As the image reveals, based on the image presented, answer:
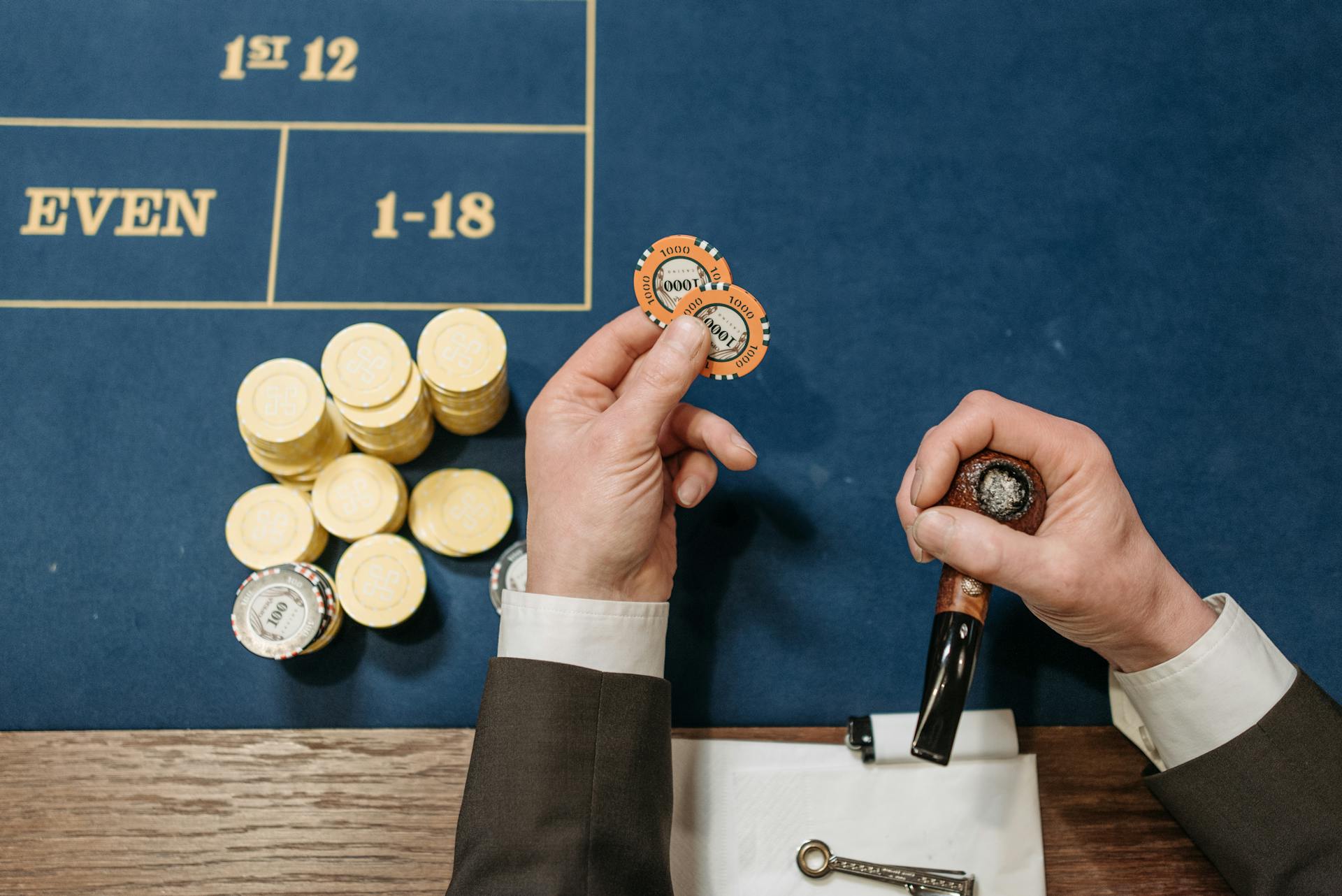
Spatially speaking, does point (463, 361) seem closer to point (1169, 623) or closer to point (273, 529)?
point (273, 529)

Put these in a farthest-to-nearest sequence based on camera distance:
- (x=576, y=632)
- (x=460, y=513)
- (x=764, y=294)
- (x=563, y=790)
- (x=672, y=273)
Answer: (x=764, y=294) → (x=460, y=513) → (x=672, y=273) → (x=576, y=632) → (x=563, y=790)

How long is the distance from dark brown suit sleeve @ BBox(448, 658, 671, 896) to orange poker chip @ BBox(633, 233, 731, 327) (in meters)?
0.59

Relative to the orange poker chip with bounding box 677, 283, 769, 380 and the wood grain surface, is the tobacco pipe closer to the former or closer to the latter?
the orange poker chip with bounding box 677, 283, 769, 380

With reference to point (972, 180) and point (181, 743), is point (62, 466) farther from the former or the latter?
point (972, 180)

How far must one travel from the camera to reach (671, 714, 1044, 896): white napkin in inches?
59.9

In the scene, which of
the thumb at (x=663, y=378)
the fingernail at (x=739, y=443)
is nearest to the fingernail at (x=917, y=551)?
the fingernail at (x=739, y=443)

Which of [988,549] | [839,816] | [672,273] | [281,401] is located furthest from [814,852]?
[281,401]

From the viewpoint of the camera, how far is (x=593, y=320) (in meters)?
1.88

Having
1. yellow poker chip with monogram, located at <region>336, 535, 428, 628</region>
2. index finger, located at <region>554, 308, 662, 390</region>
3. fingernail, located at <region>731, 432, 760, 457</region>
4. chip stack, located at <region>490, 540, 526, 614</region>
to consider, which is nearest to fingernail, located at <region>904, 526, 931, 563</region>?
fingernail, located at <region>731, 432, 760, 457</region>

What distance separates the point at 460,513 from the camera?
171 centimetres

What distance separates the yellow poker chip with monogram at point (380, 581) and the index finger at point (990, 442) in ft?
2.95

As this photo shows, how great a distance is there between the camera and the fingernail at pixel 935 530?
4.12 feet

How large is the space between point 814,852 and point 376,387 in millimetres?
1112

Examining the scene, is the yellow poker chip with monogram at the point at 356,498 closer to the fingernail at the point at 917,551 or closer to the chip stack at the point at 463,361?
the chip stack at the point at 463,361
